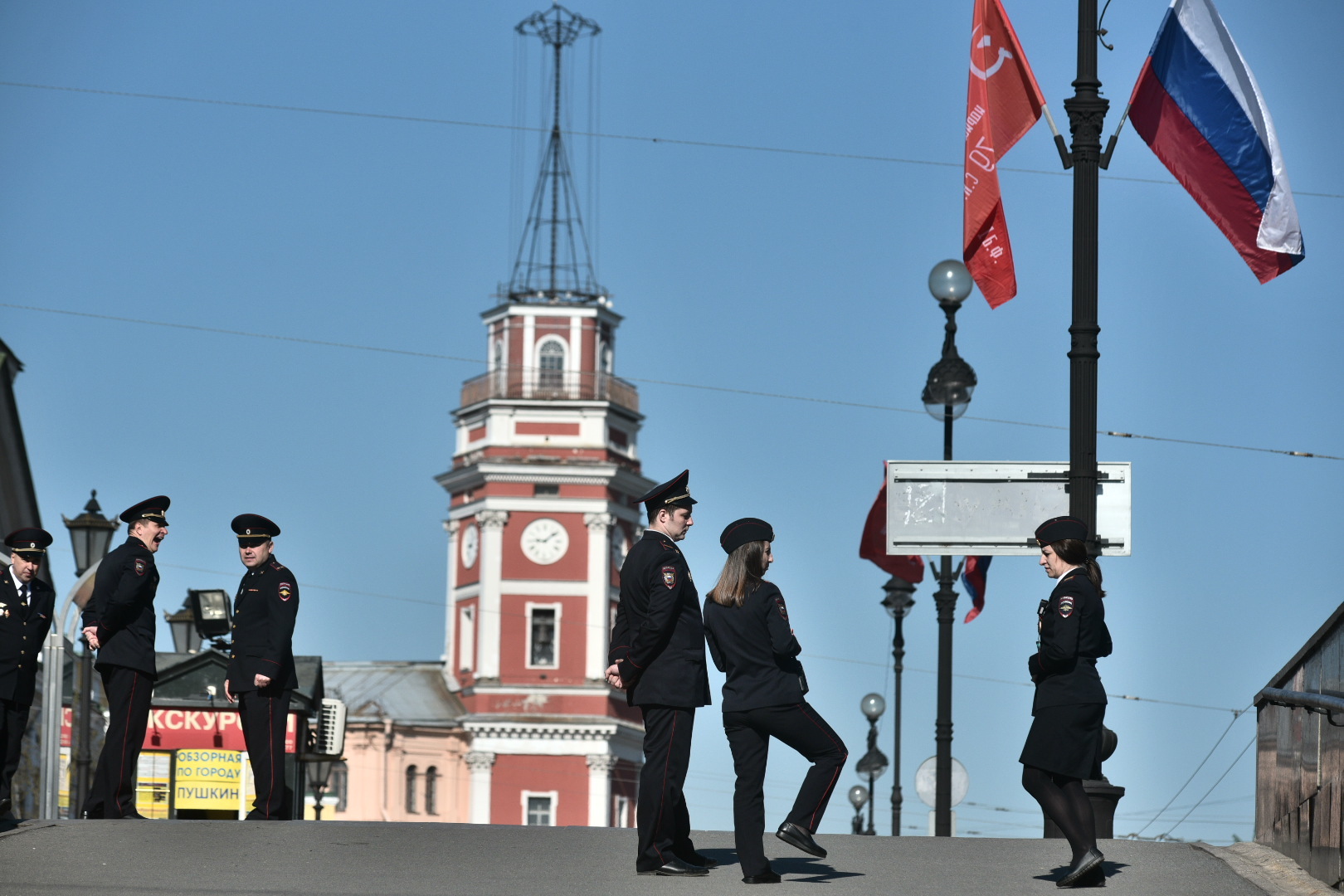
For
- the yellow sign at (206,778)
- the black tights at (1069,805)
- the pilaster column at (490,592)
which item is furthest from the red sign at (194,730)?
the pilaster column at (490,592)

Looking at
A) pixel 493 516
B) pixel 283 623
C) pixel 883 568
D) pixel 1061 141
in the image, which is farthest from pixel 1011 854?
pixel 493 516

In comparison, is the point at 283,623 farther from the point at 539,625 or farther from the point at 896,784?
the point at 539,625

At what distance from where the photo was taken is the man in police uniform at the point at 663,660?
11648mm

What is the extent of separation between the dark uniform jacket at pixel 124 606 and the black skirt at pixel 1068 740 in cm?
546

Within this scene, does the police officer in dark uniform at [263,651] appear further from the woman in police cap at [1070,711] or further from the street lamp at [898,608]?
the street lamp at [898,608]

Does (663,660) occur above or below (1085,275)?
below

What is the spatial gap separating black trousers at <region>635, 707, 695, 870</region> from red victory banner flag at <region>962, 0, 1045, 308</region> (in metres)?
6.53

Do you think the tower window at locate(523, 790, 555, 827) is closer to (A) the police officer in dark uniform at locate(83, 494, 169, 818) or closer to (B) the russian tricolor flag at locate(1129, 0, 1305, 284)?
(B) the russian tricolor flag at locate(1129, 0, 1305, 284)

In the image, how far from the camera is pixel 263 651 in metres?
14.2

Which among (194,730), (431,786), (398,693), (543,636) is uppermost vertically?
(543,636)

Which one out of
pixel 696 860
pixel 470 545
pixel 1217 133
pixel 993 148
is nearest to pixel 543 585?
pixel 470 545

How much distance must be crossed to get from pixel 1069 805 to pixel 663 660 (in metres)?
2.09

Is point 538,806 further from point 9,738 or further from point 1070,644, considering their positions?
point 1070,644

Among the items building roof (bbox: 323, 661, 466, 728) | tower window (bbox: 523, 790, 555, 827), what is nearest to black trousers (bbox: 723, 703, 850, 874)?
tower window (bbox: 523, 790, 555, 827)
